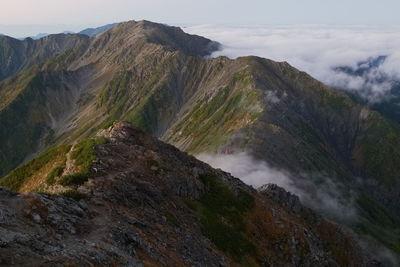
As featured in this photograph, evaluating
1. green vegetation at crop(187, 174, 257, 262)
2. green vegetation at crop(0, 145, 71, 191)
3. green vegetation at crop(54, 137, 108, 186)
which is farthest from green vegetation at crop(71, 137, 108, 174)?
green vegetation at crop(187, 174, 257, 262)

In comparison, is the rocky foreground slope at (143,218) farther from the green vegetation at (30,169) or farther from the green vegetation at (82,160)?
the green vegetation at (30,169)

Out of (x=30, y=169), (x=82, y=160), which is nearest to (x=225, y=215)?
(x=82, y=160)

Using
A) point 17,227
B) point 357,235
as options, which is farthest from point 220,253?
point 357,235

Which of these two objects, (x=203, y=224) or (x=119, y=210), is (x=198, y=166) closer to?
(x=203, y=224)

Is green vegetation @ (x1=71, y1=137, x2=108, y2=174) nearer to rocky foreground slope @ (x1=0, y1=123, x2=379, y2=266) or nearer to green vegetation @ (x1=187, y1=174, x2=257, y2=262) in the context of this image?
rocky foreground slope @ (x1=0, y1=123, x2=379, y2=266)

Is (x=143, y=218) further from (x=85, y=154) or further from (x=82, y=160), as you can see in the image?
(x=85, y=154)
